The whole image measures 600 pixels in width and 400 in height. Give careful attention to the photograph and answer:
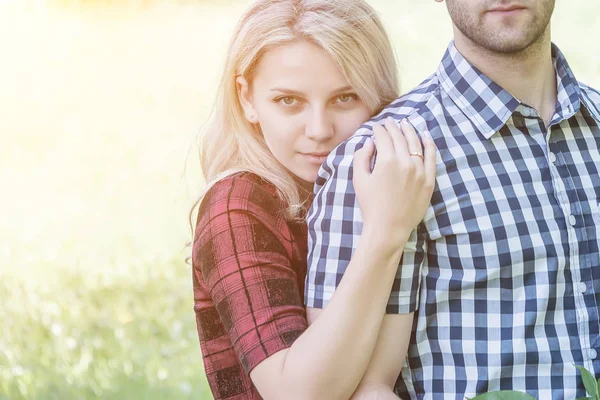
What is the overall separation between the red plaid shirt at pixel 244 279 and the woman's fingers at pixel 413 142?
0.28 metres

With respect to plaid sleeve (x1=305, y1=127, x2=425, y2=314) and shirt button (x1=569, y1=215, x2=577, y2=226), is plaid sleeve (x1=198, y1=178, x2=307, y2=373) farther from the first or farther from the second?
shirt button (x1=569, y1=215, x2=577, y2=226)

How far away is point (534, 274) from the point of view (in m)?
1.52

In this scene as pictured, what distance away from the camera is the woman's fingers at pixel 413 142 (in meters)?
1.50

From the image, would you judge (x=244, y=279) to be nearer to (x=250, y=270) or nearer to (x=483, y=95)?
(x=250, y=270)

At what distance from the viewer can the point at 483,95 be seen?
160 centimetres

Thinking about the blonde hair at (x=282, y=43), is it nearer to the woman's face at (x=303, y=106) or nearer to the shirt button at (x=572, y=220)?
the woman's face at (x=303, y=106)

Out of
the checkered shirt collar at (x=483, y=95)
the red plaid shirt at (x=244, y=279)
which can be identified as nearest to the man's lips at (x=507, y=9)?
the checkered shirt collar at (x=483, y=95)

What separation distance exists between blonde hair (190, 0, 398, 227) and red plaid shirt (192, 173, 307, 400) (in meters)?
0.06

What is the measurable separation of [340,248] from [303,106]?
31 centimetres

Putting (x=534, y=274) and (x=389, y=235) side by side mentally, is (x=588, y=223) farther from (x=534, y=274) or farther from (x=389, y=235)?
(x=389, y=235)

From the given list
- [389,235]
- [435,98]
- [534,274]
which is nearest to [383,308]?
[389,235]

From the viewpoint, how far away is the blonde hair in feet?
5.49

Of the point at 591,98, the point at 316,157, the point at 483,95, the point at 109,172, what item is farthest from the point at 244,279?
the point at 109,172

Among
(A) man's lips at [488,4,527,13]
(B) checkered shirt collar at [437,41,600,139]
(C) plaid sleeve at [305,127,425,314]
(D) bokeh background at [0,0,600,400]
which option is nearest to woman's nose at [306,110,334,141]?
(C) plaid sleeve at [305,127,425,314]
